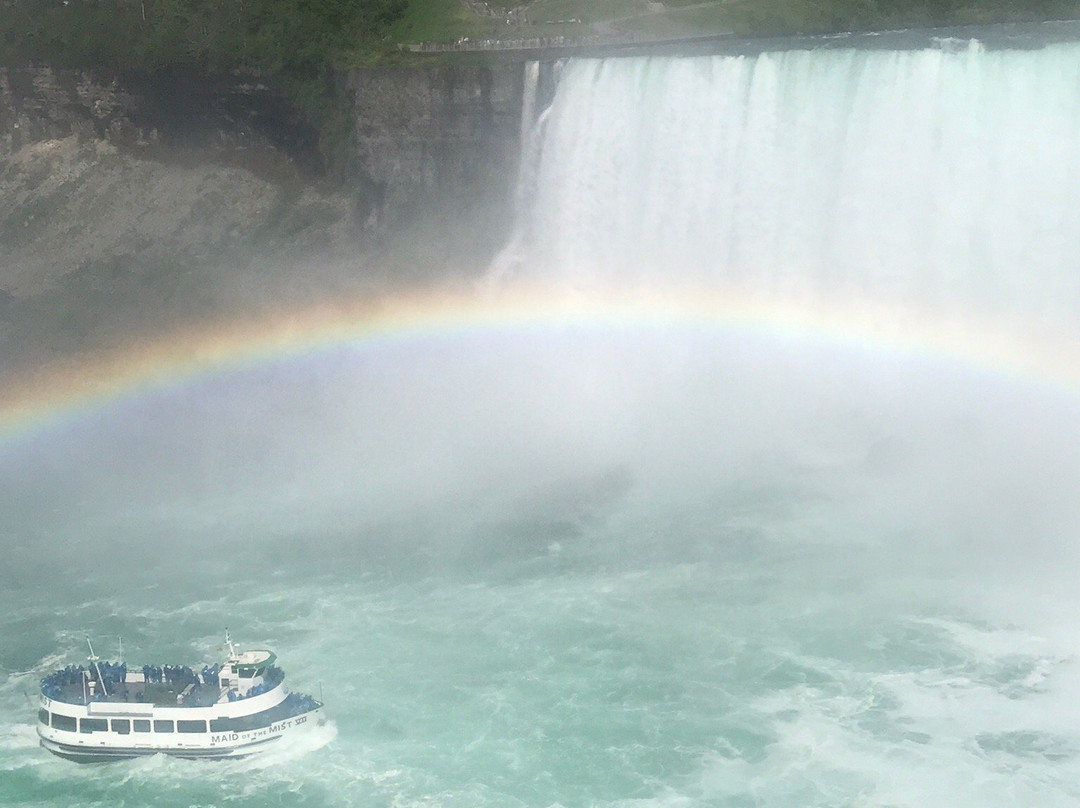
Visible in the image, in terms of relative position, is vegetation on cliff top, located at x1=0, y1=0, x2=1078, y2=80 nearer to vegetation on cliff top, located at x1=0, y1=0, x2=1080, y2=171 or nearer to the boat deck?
vegetation on cliff top, located at x1=0, y1=0, x2=1080, y2=171

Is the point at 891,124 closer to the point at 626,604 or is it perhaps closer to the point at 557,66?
the point at 557,66

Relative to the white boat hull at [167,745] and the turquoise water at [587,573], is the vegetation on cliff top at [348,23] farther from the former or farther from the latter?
the white boat hull at [167,745]

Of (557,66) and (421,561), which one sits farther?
(557,66)

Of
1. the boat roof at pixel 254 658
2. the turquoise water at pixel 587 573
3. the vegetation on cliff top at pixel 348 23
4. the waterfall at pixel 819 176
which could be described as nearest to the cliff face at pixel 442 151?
the waterfall at pixel 819 176

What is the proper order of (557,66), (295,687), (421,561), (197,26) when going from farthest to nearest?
(197,26) < (557,66) < (421,561) < (295,687)

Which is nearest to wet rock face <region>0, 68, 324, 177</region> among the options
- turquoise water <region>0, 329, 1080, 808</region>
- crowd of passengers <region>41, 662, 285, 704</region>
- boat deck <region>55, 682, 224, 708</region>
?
turquoise water <region>0, 329, 1080, 808</region>

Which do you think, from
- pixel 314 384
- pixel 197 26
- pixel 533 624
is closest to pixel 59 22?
pixel 197 26

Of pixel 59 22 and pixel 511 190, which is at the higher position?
pixel 59 22
